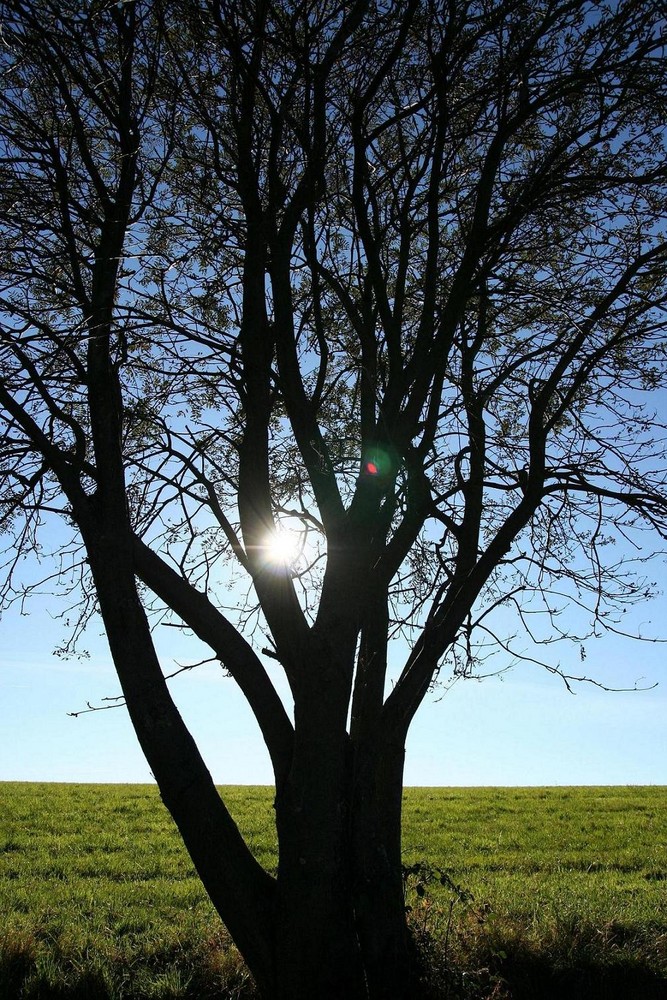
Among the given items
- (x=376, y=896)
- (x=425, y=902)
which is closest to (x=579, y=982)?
(x=425, y=902)

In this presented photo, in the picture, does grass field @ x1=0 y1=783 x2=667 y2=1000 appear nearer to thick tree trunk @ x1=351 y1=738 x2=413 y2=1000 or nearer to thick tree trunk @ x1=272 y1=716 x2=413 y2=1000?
thick tree trunk @ x1=351 y1=738 x2=413 y2=1000

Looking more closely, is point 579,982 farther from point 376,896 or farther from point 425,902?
point 376,896

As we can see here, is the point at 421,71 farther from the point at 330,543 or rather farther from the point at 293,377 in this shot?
the point at 330,543

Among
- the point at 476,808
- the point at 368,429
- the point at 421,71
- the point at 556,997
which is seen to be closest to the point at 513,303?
the point at 368,429

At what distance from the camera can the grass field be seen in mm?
7176

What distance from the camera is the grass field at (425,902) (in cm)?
718

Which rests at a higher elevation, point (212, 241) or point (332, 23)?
point (332, 23)

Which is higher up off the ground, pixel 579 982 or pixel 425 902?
pixel 425 902

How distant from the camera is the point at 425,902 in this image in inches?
303

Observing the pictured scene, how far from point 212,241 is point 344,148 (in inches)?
63.0

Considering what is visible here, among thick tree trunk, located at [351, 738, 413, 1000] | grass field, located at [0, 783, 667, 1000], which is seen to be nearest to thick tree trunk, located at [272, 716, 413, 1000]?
thick tree trunk, located at [351, 738, 413, 1000]

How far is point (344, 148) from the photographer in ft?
26.5

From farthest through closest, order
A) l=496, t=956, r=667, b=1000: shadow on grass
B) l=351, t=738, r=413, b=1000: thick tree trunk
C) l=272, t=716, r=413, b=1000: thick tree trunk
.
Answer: l=496, t=956, r=667, b=1000: shadow on grass < l=351, t=738, r=413, b=1000: thick tree trunk < l=272, t=716, r=413, b=1000: thick tree trunk

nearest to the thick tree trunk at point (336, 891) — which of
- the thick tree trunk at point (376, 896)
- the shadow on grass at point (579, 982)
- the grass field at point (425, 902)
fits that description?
the thick tree trunk at point (376, 896)
